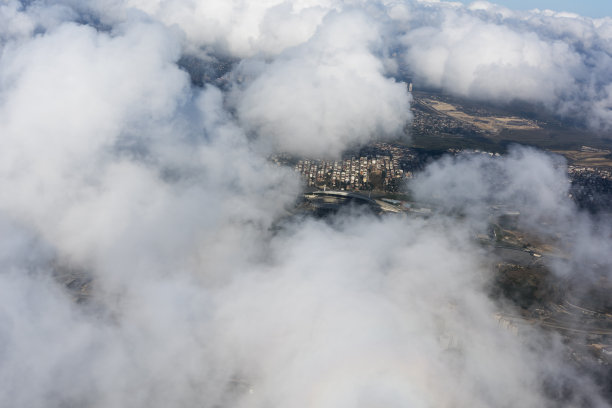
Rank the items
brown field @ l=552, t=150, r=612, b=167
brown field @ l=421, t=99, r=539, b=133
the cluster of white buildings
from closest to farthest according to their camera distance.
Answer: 1. the cluster of white buildings
2. brown field @ l=552, t=150, r=612, b=167
3. brown field @ l=421, t=99, r=539, b=133

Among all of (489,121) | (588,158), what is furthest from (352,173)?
(489,121)

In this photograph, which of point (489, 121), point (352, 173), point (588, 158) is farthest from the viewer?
point (489, 121)

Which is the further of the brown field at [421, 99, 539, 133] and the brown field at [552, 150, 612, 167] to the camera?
the brown field at [421, 99, 539, 133]

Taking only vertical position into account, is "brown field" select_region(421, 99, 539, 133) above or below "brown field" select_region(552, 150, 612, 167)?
above

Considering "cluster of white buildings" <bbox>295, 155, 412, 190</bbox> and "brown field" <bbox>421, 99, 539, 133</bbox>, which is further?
"brown field" <bbox>421, 99, 539, 133</bbox>

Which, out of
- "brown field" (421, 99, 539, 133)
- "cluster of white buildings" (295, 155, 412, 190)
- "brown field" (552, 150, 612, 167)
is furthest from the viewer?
"brown field" (421, 99, 539, 133)

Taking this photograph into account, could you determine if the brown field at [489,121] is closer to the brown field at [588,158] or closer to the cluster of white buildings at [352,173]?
the brown field at [588,158]

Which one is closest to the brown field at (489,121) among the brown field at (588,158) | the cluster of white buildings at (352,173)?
the brown field at (588,158)

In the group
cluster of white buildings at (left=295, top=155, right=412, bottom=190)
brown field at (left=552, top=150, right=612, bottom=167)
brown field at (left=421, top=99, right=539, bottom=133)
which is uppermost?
brown field at (left=421, top=99, right=539, bottom=133)

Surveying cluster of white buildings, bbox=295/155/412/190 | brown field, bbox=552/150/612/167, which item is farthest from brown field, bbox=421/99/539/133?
cluster of white buildings, bbox=295/155/412/190

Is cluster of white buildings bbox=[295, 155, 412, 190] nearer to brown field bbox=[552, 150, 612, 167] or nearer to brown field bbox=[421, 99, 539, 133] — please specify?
brown field bbox=[552, 150, 612, 167]

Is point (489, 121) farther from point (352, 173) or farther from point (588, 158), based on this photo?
point (352, 173)

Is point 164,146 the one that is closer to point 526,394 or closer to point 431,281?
point 431,281
